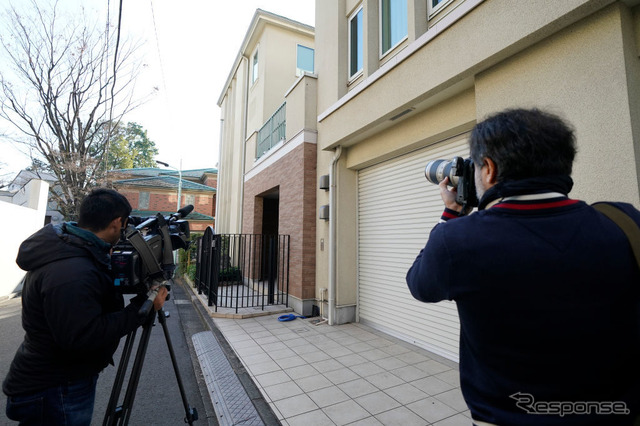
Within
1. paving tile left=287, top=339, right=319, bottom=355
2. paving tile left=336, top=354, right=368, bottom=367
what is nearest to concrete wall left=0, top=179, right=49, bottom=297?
paving tile left=287, top=339, right=319, bottom=355

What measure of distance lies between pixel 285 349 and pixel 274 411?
1.62 meters

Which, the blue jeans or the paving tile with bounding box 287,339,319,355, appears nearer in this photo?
the blue jeans

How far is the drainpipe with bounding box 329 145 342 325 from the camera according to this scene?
574cm

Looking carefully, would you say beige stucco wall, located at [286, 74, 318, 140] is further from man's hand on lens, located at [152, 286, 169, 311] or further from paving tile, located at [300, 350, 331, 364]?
man's hand on lens, located at [152, 286, 169, 311]

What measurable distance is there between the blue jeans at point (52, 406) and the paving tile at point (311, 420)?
171 cm

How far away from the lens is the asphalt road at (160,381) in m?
3.05

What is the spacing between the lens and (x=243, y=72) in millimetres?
12609

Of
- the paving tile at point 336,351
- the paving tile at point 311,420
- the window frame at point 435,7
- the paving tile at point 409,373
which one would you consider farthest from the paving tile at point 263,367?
the window frame at point 435,7

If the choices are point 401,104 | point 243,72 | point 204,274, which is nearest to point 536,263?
point 401,104

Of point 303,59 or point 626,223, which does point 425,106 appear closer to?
point 626,223

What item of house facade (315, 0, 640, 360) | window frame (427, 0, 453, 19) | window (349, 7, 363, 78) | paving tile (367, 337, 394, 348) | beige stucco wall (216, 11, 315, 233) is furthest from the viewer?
beige stucco wall (216, 11, 315, 233)

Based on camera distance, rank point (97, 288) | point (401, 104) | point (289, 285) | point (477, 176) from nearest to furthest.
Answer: point (477, 176) < point (97, 288) < point (401, 104) < point (289, 285)

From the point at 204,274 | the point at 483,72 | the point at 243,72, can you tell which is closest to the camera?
the point at 483,72

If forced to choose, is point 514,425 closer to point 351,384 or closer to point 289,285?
point 351,384
